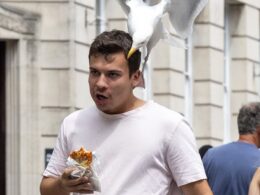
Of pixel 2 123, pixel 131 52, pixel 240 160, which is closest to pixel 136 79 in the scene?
pixel 131 52

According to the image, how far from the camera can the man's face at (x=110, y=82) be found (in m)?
7.37

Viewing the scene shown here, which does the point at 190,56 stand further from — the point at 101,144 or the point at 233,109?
the point at 101,144

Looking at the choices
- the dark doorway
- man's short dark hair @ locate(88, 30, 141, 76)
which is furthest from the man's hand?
the dark doorway

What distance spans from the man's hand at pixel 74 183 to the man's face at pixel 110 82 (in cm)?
34

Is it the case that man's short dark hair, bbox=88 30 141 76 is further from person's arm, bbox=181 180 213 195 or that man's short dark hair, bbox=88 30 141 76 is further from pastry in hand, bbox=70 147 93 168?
person's arm, bbox=181 180 213 195

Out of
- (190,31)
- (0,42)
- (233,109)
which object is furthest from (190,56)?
(190,31)

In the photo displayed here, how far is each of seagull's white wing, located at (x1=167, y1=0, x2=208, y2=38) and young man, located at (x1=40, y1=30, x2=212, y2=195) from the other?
554 mm

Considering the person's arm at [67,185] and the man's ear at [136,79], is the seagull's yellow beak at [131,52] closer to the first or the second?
the man's ear at [136,79]

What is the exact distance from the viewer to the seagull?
7675 mm

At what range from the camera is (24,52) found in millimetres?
22484

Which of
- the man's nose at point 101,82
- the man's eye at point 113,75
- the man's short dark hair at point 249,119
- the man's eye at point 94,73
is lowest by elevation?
the man's short dark hair at point 249,119

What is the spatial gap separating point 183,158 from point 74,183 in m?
0.56

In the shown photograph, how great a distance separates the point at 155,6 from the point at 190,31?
277 millimetres

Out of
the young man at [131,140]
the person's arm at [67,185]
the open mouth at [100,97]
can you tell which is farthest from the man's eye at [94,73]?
the person's arm at [67,185]
